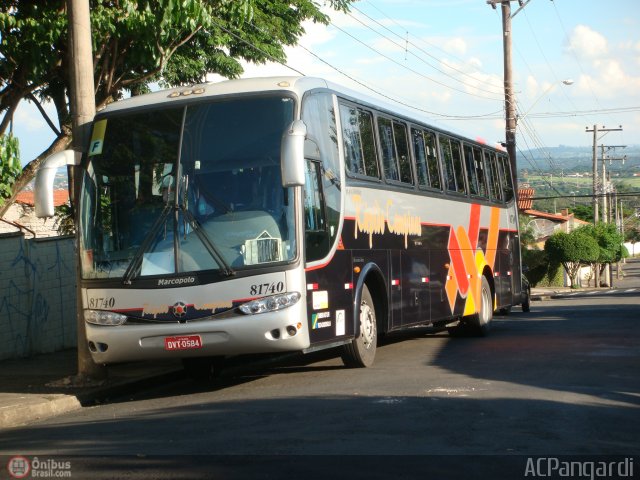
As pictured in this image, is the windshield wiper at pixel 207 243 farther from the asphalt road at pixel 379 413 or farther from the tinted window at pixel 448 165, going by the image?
the tinted window at pixel 448 165

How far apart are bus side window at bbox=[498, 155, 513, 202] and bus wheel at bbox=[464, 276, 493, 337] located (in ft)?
8.60

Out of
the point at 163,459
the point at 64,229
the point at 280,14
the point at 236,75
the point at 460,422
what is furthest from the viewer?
A: the point at 280,14

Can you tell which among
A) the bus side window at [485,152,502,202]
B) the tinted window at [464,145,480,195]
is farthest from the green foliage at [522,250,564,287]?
the tinted window at [464,145,480,195]

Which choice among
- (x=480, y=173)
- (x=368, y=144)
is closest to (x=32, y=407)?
(x=368, y=144)

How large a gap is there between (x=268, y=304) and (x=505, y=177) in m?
11.8

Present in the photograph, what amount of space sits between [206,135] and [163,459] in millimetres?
4859

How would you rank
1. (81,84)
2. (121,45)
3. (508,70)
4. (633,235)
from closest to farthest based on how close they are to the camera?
1. (81,84)
2. (121,45)
3. (508,70)
4. (633,235)

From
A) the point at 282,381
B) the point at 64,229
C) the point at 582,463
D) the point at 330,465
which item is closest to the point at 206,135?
the point at 282,381

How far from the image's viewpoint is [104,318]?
1157cm

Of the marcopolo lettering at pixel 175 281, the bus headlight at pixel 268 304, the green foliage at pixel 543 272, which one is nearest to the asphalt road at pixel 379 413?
the bus headlight at pixel 268 304

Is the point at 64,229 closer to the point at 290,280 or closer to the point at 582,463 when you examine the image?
the point at 290,280

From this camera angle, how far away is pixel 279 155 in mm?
11266

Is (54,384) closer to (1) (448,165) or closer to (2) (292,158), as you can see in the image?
(2) (292,158)

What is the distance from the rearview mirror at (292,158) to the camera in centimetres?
1050
